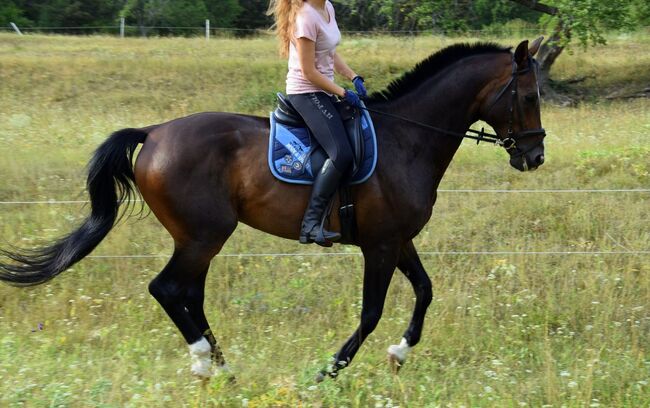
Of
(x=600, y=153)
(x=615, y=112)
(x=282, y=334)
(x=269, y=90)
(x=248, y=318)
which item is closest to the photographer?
(x=282, y=334)

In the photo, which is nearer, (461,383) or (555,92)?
(461,383)

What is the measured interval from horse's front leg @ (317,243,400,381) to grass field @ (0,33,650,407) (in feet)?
0.53

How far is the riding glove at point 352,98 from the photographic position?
510 centimetres

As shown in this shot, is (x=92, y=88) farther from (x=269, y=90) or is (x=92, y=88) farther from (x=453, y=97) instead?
(x=453, y=97)

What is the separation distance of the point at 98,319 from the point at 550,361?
151 inches

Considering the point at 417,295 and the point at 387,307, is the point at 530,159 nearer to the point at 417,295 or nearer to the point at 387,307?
the point at 417,295

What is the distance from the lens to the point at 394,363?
5387 mm

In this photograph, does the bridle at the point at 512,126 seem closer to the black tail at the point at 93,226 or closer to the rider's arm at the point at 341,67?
the rider's arm at the point at 341,67

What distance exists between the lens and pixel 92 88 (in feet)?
64.6

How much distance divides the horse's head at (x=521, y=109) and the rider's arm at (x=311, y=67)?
1170mm

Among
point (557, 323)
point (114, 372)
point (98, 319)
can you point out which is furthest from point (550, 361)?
point (98, 319)

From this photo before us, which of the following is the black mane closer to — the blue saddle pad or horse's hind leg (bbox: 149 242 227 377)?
the blue saddle pad

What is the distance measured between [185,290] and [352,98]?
1828mm

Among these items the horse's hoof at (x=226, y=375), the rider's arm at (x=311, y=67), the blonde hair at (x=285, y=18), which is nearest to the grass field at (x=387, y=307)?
the horse's hoof at (x=226, y=375)
